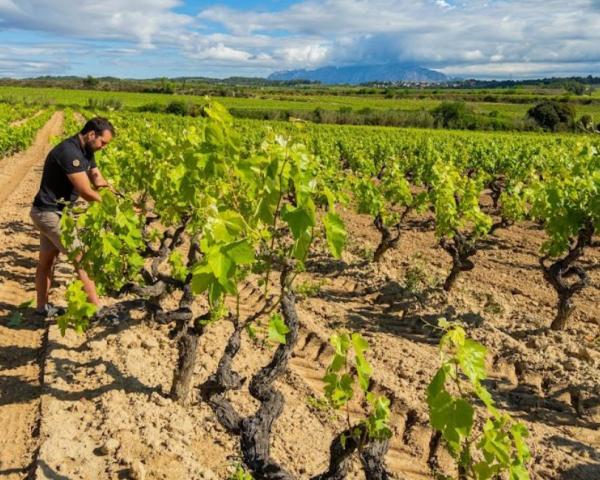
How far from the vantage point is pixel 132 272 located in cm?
507

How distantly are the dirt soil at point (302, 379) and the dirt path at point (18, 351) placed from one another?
1cm

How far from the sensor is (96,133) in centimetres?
→ 560

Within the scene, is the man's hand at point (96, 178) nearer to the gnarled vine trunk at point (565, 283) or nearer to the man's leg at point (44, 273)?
the man's leg at point (44, 273)

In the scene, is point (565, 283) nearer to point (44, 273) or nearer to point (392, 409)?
point (392, 409)

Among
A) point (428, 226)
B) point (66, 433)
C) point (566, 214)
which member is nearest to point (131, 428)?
point (66, 433)

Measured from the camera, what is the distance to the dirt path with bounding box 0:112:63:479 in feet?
14.0

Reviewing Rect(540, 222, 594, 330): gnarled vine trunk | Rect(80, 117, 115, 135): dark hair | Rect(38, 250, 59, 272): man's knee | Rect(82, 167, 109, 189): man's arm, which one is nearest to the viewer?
Rect(80, 117, 115, 135): dark hair

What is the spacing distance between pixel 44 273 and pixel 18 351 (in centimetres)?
89

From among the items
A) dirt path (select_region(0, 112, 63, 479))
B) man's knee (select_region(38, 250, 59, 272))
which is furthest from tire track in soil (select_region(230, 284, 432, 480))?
man's knee (select_region(38, 250, 59, 272))

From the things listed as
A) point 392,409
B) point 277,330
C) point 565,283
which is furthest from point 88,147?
point 565,283

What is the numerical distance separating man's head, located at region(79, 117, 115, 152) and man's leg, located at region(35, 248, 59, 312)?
1.32 m

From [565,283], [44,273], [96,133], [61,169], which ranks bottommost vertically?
[565,283]

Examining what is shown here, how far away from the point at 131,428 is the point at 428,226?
10.2 metres

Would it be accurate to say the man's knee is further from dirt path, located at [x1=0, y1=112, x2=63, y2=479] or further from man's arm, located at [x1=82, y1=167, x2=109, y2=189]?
man's arm, located at [x1=82, y1=167, x2=109, y2=189]
